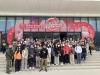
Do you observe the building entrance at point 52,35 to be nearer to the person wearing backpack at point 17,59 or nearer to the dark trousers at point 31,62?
the dark trousers at point 31,62

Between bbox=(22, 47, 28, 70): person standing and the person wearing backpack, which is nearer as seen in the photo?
the person wearing backpack

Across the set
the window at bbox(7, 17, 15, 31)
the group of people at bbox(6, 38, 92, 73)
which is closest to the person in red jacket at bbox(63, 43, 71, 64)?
the group of people at bbox(6, 38, 92, 73)

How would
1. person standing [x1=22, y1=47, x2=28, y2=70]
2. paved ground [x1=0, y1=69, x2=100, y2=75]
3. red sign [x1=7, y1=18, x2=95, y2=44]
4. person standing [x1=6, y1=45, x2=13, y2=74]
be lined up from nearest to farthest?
paved ground [x1=0, y1=69, x2=100, y2=75]
person standing [x1=6, y1=45, x2=13, y2=74]
person standing [x1=22, y1=47, x2=28, y2=70]
red sign [x1=7, y1=18, x2=95, y2=44]

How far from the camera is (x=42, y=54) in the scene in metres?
14.4

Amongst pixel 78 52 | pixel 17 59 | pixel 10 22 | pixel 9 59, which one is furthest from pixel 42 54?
pixel 10 22

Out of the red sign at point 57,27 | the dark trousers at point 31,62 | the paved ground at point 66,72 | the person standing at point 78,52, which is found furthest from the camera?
the red sign at point 57,27

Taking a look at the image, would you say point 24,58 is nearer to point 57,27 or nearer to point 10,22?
point 57,27

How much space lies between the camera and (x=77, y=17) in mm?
24562

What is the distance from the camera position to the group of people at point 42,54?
1421 centimetres

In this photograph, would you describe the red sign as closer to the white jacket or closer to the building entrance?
the building entrance

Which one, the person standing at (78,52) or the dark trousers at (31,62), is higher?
the person standing at (78,52)

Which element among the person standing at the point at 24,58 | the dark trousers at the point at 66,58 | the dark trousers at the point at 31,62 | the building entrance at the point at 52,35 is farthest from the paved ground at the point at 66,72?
the building entrance at the point at 52,35

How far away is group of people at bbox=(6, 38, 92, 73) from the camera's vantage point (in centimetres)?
A: 1421

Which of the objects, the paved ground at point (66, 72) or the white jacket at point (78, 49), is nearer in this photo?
the paved ground at point (66, 72)
